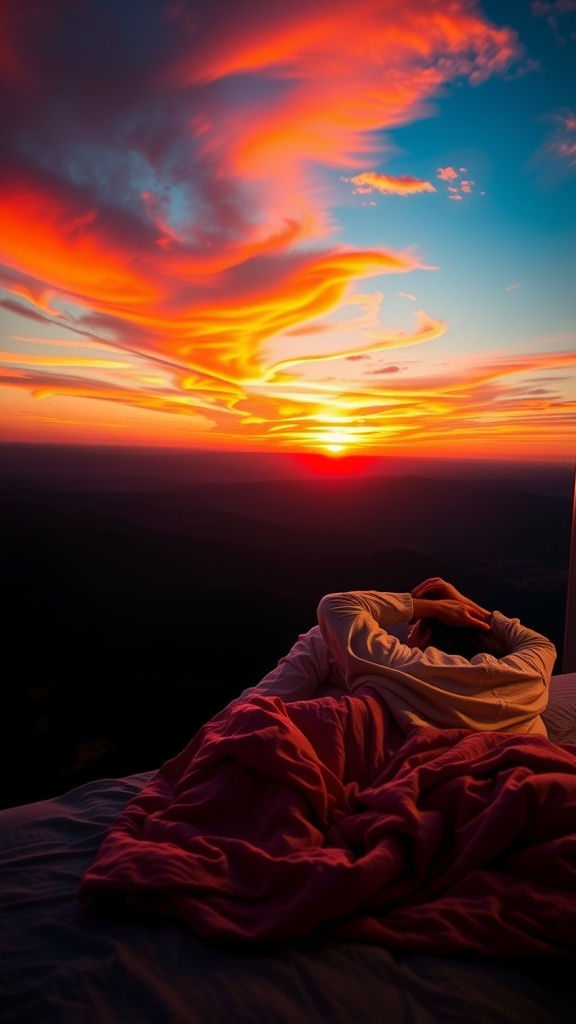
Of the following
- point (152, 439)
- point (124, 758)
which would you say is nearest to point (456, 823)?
point (124, 758)

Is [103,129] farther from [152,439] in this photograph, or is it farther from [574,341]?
[574,341]

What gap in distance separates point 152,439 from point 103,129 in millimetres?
1654

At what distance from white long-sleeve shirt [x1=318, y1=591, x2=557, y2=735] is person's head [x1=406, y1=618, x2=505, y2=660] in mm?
110

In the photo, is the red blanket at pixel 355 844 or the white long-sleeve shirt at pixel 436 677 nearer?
the red blanket at pixel 355 844

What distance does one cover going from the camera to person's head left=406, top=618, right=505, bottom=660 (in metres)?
1.62

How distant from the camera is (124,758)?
2.76 metres

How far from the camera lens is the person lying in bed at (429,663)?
1310mm

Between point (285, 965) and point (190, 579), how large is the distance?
2.97m

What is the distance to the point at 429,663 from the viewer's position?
1.35 m

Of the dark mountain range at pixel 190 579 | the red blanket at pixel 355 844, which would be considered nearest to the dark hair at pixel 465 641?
the red blanket at pixel 355 844

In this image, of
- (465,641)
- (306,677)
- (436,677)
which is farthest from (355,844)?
(465,641)

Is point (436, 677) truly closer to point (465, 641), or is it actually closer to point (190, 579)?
point (465, 641)

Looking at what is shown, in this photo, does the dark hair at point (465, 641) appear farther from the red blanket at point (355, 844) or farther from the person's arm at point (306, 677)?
the red blanket at point (355, 844)

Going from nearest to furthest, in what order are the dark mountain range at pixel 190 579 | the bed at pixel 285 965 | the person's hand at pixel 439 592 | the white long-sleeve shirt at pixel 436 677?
the bed at pixel 285 965 < the white long-sleeve shirt at pixel 436 677 < the person's hand at pixel 439 592 < the dark mountain range at pixel 190 579
